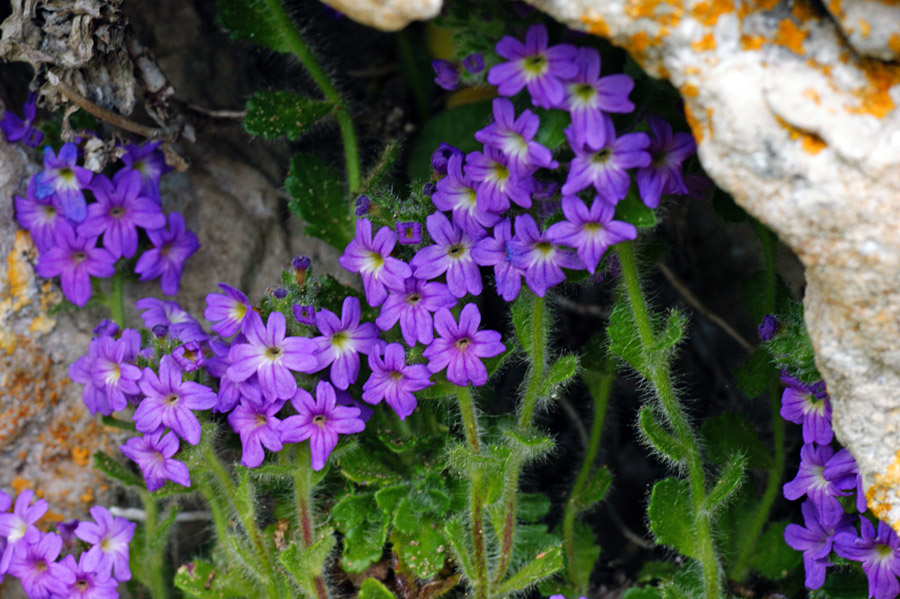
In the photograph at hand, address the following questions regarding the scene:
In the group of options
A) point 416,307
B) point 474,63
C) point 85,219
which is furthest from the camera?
point 85,219

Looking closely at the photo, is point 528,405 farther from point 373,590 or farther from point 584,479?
point 373,590

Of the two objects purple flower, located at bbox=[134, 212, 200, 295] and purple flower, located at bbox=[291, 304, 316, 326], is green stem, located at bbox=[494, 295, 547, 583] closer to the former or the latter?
purple flower, located at bbox=[291, 304, 316, 326]

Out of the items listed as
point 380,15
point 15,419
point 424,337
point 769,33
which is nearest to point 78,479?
point 15,419

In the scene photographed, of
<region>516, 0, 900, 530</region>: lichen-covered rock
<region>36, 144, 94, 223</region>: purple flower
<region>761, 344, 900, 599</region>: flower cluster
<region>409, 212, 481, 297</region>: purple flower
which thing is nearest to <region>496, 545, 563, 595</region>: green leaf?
<region>761, 344, 900, 599</region>: flower cluster

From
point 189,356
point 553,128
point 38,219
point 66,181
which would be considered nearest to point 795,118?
point 553,128

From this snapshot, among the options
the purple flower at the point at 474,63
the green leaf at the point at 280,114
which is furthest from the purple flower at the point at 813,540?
the green leaf at the point at 280,114

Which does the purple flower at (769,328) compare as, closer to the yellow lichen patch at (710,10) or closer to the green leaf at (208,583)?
the yellow lichen patch at (710,10)

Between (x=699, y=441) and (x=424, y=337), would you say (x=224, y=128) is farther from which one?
(x=699, y=441)
